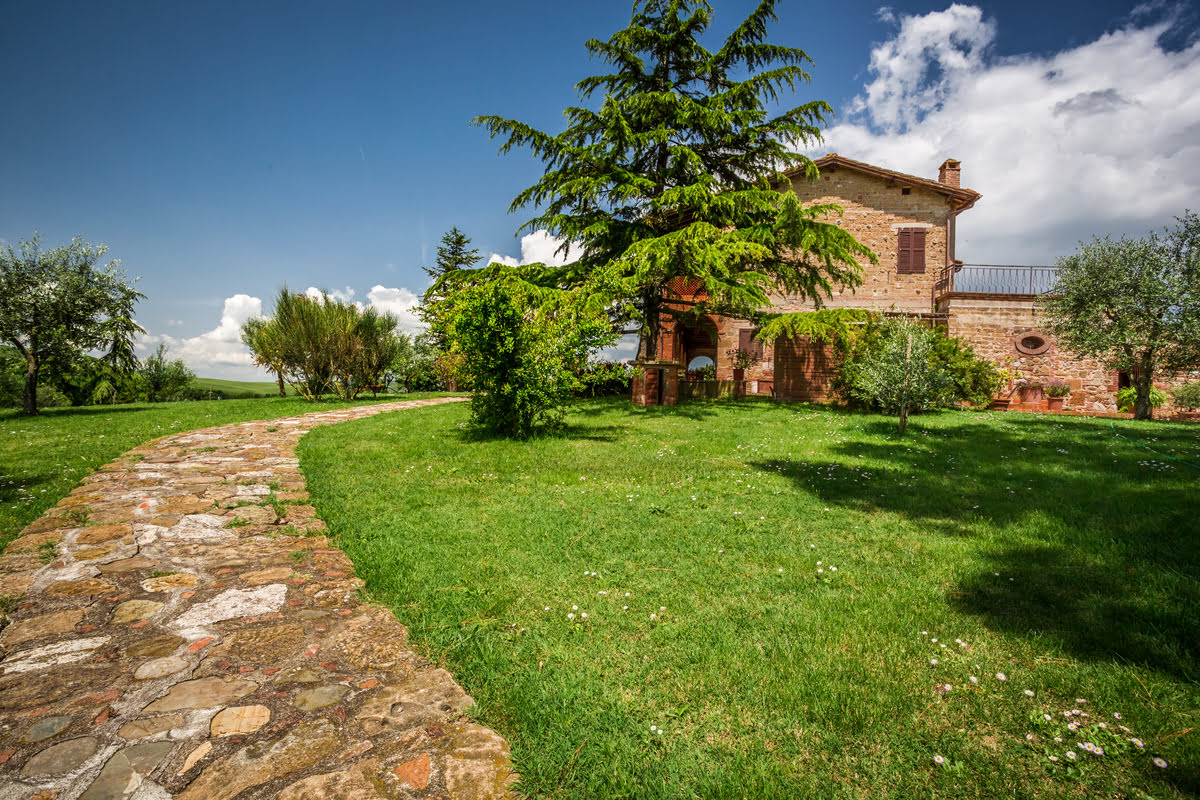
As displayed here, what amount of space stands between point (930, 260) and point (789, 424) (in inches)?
604

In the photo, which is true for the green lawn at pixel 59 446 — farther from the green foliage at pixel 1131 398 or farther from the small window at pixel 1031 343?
the green foliage at pixel 1131 398

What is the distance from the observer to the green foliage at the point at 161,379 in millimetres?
32781

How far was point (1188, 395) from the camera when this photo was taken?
18203mm

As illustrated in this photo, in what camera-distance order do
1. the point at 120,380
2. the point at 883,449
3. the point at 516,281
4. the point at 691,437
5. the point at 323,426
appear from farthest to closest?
the point at 120,380, the point at 516,281, the point at 323,426, the point at 691,437, the point at 883,449

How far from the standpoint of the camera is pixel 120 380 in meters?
29.5

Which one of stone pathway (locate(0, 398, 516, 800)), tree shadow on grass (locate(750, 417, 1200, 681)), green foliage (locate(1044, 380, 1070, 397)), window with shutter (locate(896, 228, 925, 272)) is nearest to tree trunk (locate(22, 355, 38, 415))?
stone pathway (locate(0, 398, 516, 800))

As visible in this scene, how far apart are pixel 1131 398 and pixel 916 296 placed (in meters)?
7.86

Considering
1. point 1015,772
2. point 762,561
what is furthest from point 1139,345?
point 1015,772

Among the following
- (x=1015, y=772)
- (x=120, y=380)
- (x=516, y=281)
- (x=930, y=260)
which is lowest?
(x=1015, y=772)

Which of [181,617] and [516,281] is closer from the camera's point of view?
[181,617]

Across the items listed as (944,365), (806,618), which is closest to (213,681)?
(806,618)

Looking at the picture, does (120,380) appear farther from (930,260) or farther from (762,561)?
(930,260)

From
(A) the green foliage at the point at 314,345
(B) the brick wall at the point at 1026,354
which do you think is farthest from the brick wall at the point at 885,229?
(A) the green foliage at the point at 314,345

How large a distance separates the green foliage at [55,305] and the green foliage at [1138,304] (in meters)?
30.6
